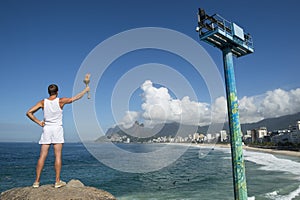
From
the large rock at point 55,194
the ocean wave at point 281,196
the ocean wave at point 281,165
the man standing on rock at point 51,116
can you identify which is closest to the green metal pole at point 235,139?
the large rock at point 55,194

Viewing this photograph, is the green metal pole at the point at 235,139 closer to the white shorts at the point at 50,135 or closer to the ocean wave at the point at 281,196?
the white shorts at the point at 50,135

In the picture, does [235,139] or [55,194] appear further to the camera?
[235,139]

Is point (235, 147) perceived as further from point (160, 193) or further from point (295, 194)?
Result: point (160, 193)

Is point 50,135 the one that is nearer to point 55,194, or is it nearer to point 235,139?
point 55,194

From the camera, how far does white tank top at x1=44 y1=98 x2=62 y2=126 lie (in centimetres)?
427

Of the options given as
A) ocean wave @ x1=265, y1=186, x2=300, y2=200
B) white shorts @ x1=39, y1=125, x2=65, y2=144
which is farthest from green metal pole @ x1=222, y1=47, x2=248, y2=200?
ocean wave @ x1=265, y1=186, x2=300, y2=200

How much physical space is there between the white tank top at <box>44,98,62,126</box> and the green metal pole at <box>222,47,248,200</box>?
7351mm

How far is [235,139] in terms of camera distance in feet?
31.3

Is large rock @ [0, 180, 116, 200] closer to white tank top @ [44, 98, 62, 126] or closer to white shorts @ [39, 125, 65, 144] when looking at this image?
white shorts @ [39, 125, 65, 144]

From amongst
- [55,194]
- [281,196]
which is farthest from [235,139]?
[281,196]

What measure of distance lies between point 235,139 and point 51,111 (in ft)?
24.8

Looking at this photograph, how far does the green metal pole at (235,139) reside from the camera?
9.45 m

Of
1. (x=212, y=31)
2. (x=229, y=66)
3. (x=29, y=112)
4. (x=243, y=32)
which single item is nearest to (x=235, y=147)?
(x=229, y=66)

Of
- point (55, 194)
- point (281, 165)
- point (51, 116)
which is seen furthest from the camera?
point (281, 165)
